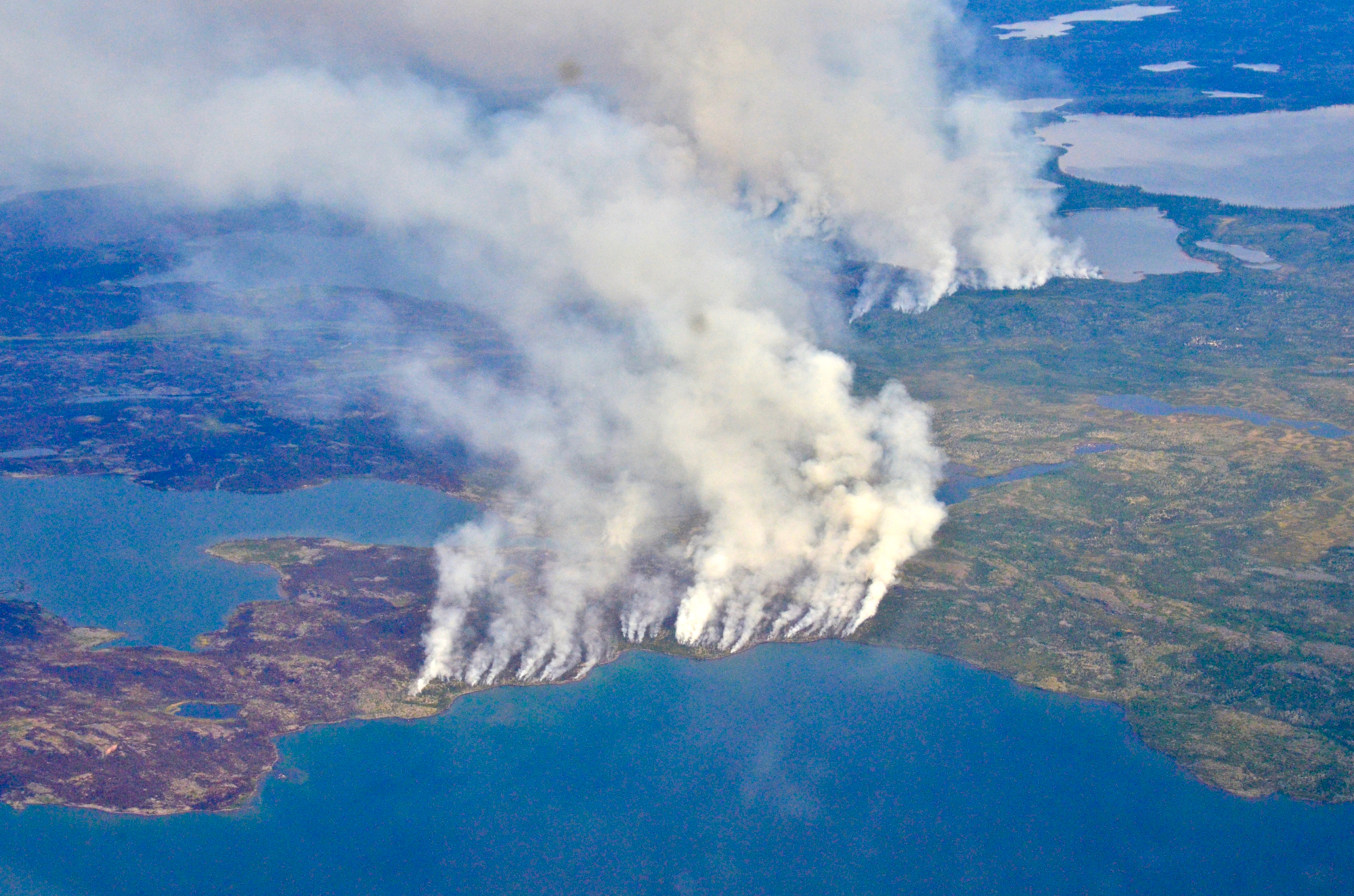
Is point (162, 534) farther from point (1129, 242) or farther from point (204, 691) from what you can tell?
point (1129, 242)

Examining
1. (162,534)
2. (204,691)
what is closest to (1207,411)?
(204,691)

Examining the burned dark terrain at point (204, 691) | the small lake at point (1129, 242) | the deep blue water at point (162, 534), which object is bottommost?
the burned dark terrain at point (204, 691)

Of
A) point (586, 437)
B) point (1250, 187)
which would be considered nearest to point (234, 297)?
point (586, 437)

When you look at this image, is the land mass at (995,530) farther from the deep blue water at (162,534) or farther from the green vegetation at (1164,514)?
the deep blue water at (162,534)

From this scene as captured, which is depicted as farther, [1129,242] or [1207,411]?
[1129,242]

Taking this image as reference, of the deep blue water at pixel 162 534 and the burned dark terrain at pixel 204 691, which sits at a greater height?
the deep blue water at pixel 162 534

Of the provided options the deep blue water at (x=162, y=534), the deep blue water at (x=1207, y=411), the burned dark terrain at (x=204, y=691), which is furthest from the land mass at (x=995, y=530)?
the deep blue water at (x=162, y=534)
